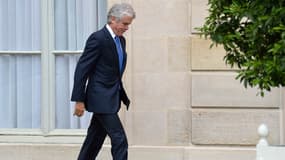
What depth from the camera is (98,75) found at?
815cm

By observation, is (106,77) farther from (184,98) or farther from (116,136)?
(184,98)

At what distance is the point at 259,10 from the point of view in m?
5.64

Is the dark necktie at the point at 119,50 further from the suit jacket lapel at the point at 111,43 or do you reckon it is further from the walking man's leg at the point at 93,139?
the walking man's leg at the point at 93,139

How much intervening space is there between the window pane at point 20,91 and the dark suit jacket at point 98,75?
2.26 m

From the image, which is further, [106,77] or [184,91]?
[184,91]

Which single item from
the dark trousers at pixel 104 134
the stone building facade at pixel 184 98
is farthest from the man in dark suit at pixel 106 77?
the stone building facade at pixel 184 98

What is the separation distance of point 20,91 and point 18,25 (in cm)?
84

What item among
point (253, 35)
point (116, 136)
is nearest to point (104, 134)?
point (116, 136)

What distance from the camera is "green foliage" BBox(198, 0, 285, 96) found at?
5547 millimetres

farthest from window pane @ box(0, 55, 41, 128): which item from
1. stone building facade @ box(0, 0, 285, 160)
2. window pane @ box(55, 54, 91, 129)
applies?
stone building facade @ box(0, 0, 285, 160)

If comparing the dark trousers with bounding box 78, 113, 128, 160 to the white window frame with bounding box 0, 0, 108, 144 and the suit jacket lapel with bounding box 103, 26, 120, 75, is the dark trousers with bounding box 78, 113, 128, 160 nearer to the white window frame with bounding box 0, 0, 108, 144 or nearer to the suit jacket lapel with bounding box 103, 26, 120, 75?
the suit jacket lapel with bounding box 103, 26, 120, 75

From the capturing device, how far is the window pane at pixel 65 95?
403 inches

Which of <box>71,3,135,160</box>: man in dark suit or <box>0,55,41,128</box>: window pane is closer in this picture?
<box>71,3,135,160</box>: man in dark suit

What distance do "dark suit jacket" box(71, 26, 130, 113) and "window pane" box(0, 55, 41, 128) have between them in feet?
7.40
